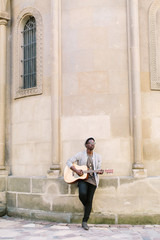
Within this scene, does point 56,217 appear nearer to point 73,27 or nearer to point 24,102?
point 24,102

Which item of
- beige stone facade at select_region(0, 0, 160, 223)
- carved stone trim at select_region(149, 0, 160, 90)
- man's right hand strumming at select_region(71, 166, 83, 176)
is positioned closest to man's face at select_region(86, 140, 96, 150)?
man's right hand strumming at select_region(71, 166, 83, 176)

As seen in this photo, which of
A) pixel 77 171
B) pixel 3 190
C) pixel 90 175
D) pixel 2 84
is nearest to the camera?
pixel 77 171

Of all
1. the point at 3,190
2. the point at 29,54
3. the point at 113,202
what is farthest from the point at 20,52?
the point at 113,202

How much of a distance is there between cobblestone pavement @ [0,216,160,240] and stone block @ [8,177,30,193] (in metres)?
0.97

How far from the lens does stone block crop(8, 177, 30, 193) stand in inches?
357

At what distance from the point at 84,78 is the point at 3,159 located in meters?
3.30

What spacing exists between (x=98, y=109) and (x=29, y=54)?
2.79 m

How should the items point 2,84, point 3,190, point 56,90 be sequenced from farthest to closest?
point 2,84
point 3,190
point 56,90

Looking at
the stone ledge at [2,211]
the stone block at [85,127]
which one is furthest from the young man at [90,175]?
the stone ledge at [2,211]

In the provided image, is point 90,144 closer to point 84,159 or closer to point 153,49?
point 84,159

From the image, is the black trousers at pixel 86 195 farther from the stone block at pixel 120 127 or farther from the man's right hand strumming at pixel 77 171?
the stone block at pixel 120 127

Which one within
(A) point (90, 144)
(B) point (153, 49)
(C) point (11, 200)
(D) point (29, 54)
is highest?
(D) point (29, 54)

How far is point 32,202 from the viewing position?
889cm

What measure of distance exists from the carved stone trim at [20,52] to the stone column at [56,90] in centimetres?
58
